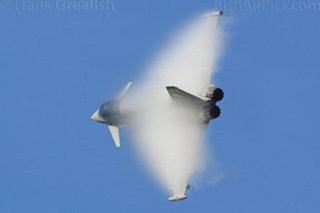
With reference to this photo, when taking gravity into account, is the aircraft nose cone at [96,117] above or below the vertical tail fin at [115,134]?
above

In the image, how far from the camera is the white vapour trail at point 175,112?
75.4m

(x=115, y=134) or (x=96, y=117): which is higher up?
(x=96, y=117)

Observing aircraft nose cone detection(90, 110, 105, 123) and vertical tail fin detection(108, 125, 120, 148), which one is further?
aircraft nose cone detection(90, 110, 105, 123)

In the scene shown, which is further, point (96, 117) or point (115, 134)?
point (96, 117)

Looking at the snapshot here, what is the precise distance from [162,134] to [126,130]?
4120 millimetres

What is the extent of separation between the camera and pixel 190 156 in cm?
7581

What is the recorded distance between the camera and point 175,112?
245 ft

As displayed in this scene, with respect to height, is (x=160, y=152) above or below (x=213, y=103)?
below

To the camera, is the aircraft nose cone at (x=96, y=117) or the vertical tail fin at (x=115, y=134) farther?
the aircraft nose cone at (x=96, y=117)

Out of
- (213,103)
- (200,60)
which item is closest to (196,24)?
(200,60)

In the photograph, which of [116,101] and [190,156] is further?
[116,101]

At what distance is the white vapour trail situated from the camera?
7538 cm

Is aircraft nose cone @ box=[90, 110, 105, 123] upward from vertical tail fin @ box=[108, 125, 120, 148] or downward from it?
upward

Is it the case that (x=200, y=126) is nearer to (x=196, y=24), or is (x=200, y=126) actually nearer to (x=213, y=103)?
(x=213, y=103)
